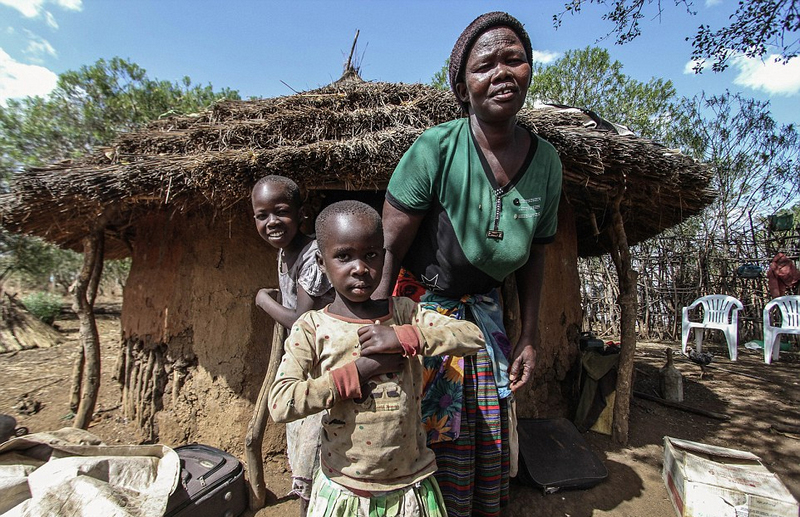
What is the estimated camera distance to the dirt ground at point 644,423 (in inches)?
99.0

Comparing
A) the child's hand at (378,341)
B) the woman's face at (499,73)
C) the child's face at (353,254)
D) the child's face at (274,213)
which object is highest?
the woman's face at (499,73)

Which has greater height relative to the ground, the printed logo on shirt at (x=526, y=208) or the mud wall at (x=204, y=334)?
the printed logo on shirt at (x=526, y=208)

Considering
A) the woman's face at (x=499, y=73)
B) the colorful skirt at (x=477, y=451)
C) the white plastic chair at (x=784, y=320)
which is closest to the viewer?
the woman's face at (x=499, y=73)

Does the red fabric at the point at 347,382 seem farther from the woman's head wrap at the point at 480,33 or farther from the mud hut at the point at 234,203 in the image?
the mud hut at the point at 234,203

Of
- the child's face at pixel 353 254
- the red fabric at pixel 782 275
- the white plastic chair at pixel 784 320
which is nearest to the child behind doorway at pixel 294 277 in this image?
the child's face at pixel 353 254

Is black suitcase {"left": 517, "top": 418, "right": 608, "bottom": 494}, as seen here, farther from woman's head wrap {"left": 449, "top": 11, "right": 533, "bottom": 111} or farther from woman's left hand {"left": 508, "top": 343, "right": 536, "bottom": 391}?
woman's head wrap {"left": 449, "top": 11, "right": 533, "bottom": 111}

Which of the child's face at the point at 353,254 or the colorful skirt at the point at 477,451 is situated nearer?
the child's face at the point at 353,254

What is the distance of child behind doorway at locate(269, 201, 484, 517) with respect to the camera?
1.18 m

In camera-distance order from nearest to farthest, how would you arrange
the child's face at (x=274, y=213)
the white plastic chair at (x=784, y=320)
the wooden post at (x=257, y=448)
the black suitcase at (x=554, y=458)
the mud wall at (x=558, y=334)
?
the child's face at (x=274, y=213)
the wooden post at (x=257, y=448)
the black suitcase at (x=554, y=458)
the mud wall at (x=558, y=334)
the white plastic chair at (x=784, y=320)

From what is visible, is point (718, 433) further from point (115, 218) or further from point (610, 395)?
point (115, 218)

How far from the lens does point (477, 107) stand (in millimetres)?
1545

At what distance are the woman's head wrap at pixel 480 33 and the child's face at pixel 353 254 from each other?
834 mm

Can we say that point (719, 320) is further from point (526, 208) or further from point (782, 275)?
point (526, 208)

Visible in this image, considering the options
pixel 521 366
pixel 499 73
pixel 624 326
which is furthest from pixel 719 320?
pixel 499 73
